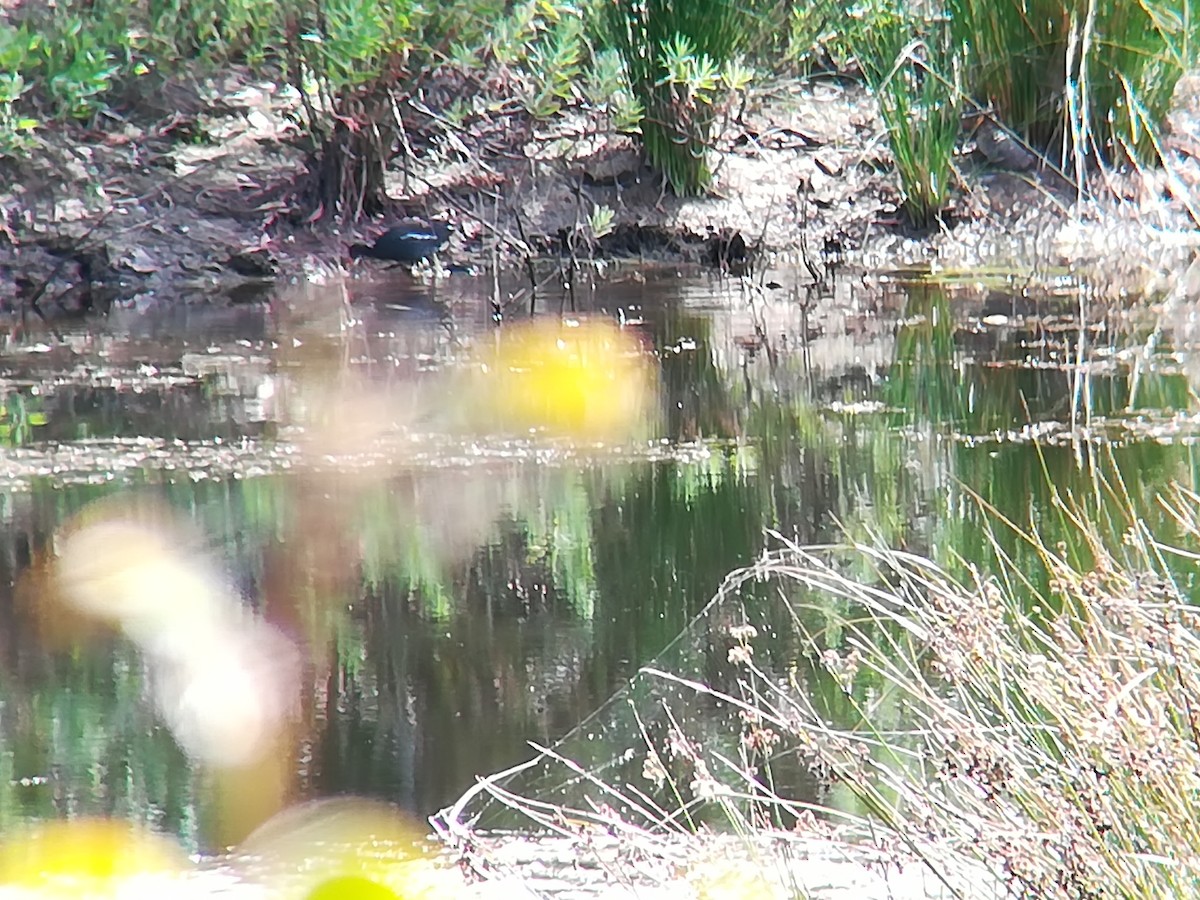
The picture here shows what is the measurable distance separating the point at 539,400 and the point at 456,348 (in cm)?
91

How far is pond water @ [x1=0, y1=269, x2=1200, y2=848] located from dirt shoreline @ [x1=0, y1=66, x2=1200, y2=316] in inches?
29.1

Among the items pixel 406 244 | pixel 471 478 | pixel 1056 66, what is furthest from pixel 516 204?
pixel 471 478

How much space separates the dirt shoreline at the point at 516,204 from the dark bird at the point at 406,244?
82 mm

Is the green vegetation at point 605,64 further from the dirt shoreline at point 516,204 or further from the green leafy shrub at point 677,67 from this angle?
the dirt shoreline at point 516,204

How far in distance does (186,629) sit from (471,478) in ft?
4.10

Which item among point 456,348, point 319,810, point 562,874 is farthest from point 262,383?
point 562,874

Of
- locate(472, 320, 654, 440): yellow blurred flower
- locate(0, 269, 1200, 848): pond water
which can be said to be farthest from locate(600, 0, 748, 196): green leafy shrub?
locate(472, 320, 654, 440): yellow blurred flower

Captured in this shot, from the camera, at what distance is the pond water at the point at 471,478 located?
3301mm

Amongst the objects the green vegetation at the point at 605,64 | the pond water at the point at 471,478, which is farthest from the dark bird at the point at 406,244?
the pond water at the point at 471,478

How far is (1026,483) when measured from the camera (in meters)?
4.64

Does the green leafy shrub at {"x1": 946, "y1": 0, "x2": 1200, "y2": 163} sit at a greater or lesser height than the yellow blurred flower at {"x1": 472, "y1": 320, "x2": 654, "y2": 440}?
greater

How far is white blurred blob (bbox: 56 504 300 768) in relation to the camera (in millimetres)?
3328

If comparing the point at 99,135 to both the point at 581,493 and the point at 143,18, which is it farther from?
the point at 581,493

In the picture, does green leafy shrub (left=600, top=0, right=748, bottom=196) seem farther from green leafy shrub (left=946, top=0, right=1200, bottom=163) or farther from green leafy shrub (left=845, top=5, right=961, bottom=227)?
green leafy shrub (left=946, top=0, right=1200, bottom=163)
